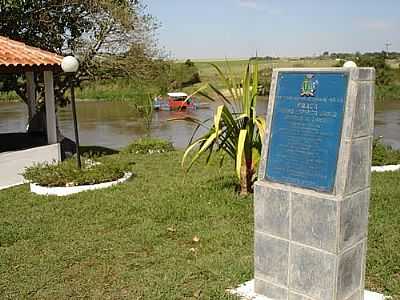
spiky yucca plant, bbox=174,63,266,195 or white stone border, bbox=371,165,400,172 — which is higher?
spiky yucca plant, bbox=174,63,266,195

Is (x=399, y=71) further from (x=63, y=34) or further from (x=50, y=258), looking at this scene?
(x=50, y=258)

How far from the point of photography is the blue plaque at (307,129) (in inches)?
118

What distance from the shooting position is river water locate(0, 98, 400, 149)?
65.4 ft

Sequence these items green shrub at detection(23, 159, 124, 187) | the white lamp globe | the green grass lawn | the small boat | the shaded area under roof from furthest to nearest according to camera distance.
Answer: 1. the small boat
2. the shaded area under roof
3. the white lamp globe
4. green shrub at detection(23, 159, 124, 187)
5. the green grass lawn

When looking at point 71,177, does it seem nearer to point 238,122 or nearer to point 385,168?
point 238,122

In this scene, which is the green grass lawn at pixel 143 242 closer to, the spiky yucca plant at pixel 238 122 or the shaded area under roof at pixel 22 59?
the spiky yucca plant at pixel 238 122

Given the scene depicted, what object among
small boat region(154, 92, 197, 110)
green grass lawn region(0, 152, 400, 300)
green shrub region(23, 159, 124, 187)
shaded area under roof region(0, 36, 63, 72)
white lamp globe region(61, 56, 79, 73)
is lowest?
green grass lawn region(0, 152, 400, 300)

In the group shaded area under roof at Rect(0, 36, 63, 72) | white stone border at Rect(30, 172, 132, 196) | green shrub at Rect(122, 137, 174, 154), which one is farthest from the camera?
green shrub at Rect(122, 137, 174, 154)

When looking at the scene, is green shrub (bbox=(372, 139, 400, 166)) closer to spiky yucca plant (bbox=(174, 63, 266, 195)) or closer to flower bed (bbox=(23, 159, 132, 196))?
spiky yucca plant (bbox=(174, 63, 266, 195))

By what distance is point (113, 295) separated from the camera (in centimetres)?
362

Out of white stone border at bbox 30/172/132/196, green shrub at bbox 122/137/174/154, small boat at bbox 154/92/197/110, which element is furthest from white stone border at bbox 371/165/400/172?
small boat at bbox 154/92/197/110

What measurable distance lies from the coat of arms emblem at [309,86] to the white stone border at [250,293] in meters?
1.41

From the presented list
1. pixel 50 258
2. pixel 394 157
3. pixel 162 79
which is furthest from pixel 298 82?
pixel 162 79

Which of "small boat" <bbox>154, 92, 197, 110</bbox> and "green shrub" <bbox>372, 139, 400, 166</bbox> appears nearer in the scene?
"green shrub" <bbox>372, 139, 400, 166</bbox>
